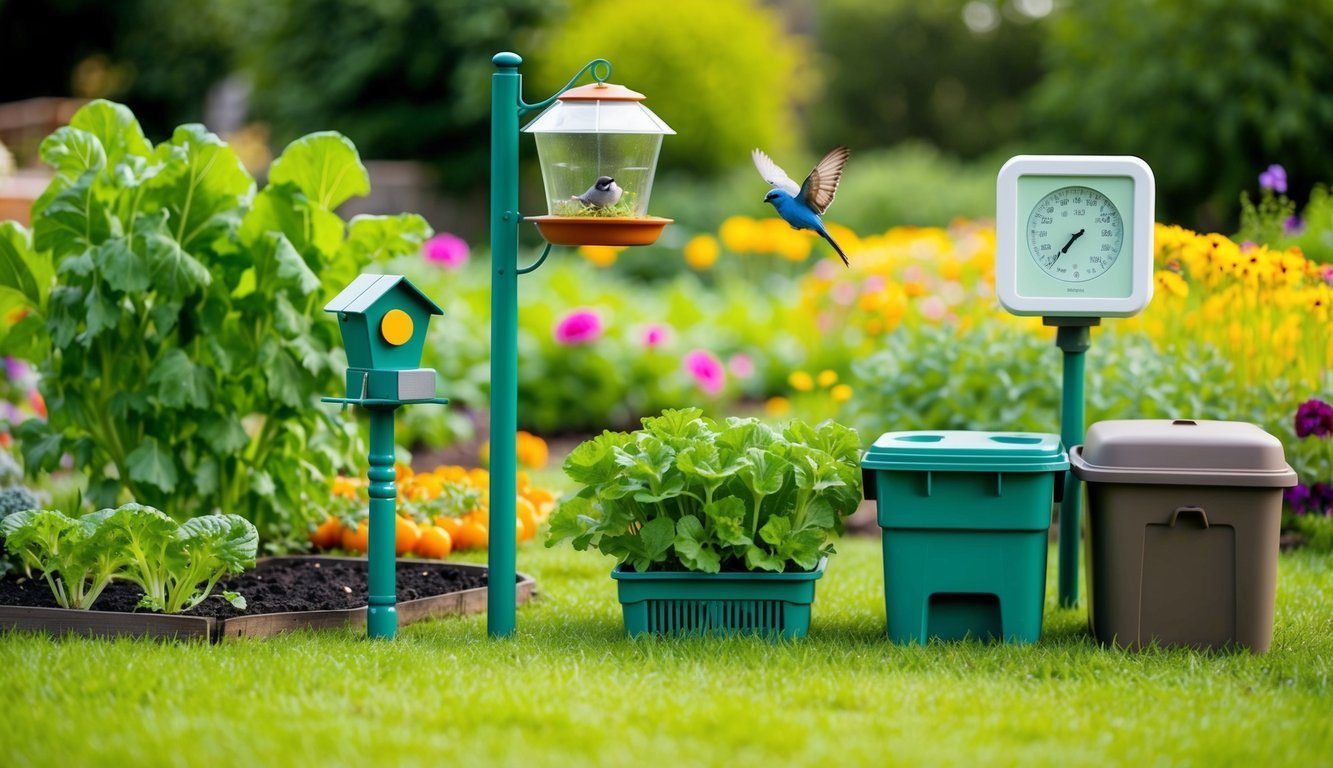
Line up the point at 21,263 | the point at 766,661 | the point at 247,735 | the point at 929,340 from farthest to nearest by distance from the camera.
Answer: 1. the point at 929,340
2. the point at 21,263
3. the point at 766,661
4. the point at 247,735

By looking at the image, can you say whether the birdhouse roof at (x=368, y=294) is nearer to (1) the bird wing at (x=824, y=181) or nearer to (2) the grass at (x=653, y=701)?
(2) the grass at (x=653, y=701)

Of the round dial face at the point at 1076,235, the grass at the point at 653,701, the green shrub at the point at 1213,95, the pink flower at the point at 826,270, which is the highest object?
the green shrub at the point at 1213,95

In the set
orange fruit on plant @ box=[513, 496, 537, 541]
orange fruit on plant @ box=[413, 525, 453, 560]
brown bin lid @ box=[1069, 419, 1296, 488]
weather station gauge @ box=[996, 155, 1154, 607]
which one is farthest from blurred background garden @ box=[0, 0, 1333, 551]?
brown bin lid @ box=[1069, 419, 1296, 488]

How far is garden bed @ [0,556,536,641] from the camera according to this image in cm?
434

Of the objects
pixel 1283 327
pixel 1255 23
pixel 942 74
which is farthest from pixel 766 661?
pixel 942 74

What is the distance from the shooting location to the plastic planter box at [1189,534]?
13.8ft

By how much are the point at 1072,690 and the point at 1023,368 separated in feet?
9.47

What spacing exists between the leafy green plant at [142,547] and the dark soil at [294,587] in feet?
0.32

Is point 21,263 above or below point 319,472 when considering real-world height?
above

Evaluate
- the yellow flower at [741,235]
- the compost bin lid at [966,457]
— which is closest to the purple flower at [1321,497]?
the compost bin lid at [966,457]

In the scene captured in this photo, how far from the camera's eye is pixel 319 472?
5.63 m

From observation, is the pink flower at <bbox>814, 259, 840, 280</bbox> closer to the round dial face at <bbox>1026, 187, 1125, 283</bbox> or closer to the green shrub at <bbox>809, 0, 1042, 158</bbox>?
the round dial face at <bbox>1026, 187, 1125, 283</bbox>

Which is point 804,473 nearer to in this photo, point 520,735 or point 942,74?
point 520,735

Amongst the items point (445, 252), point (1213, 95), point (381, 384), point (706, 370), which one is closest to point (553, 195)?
point (381, 384)
